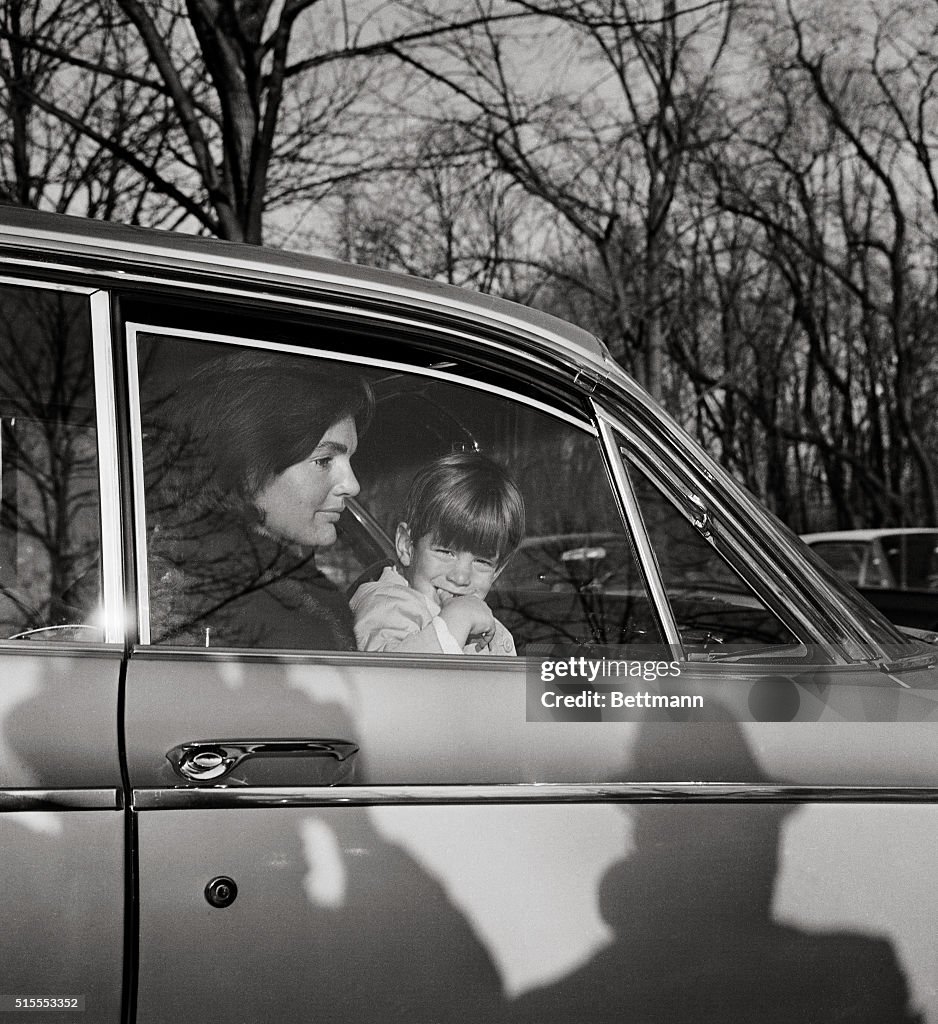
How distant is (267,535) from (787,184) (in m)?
22.0

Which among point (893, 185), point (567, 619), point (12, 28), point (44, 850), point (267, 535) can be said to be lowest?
point (44, 850)

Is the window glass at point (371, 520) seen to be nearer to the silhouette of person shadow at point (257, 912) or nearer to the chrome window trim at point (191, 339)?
the chrome window trim at point (191, 339)

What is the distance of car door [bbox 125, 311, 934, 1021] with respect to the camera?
1.65 meters

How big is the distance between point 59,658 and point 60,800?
216mm

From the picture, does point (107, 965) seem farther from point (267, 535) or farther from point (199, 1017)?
point (267, 535)

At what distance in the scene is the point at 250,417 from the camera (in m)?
1.91

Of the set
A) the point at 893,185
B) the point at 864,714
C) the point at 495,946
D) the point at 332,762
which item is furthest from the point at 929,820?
the point at 893,185

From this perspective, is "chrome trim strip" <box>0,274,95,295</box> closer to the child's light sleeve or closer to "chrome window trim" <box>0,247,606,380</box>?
"chrome window trim" <box>0,247,606,380</box>

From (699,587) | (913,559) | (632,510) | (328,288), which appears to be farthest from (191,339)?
(913,559)

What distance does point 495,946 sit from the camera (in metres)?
1.70

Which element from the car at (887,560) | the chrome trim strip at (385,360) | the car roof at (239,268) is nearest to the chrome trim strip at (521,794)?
the chrome trim strip at (385,360)

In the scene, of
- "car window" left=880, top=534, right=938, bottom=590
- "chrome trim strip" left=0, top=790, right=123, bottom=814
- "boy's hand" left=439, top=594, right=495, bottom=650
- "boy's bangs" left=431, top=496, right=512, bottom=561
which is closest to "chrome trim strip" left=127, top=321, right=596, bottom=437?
"boy's bangs" left=431, top=496, right=512, bottom=561

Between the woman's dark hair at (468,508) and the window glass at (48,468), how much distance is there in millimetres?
574

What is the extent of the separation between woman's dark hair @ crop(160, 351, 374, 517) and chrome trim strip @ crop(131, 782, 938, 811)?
19.2 inches
